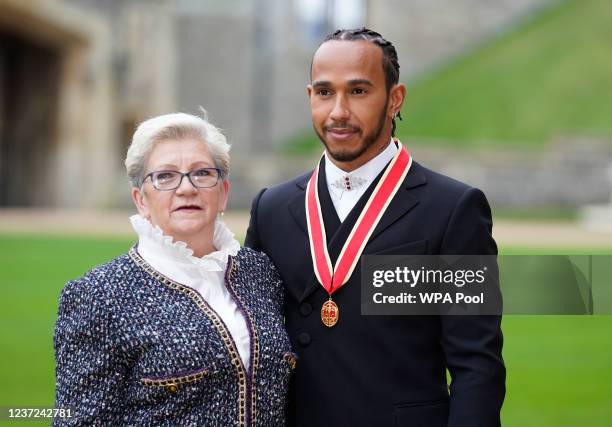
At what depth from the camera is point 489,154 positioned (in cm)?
2517

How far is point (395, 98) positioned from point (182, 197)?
2.45 feet

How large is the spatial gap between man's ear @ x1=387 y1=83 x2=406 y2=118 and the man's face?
0.14 feet

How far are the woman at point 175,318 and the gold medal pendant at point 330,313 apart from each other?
14 centimetres

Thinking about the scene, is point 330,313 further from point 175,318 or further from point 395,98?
point 395,98

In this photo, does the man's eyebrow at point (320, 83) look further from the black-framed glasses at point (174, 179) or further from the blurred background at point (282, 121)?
the blurred background at point (282, 121)

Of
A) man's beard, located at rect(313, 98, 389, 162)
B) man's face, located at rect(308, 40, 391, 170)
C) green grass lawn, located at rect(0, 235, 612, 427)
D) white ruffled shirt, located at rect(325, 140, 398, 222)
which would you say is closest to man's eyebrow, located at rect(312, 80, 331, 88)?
man's face, located at rect(308, 40, 391, 170)

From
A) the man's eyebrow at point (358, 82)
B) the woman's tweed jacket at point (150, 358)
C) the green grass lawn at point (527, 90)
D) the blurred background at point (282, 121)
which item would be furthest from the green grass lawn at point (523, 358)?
the green grass lawn at point (527, 90)

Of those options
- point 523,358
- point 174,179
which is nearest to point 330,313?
point 174,179

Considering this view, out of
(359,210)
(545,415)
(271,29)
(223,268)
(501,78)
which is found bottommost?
(545,415)

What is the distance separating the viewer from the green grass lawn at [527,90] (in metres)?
29.4

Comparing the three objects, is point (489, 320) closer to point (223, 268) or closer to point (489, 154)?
point (223, 268)

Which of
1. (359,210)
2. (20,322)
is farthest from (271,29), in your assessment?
(359,210)

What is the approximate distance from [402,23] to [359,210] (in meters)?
36.5

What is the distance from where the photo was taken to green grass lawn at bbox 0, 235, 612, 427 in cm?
599
